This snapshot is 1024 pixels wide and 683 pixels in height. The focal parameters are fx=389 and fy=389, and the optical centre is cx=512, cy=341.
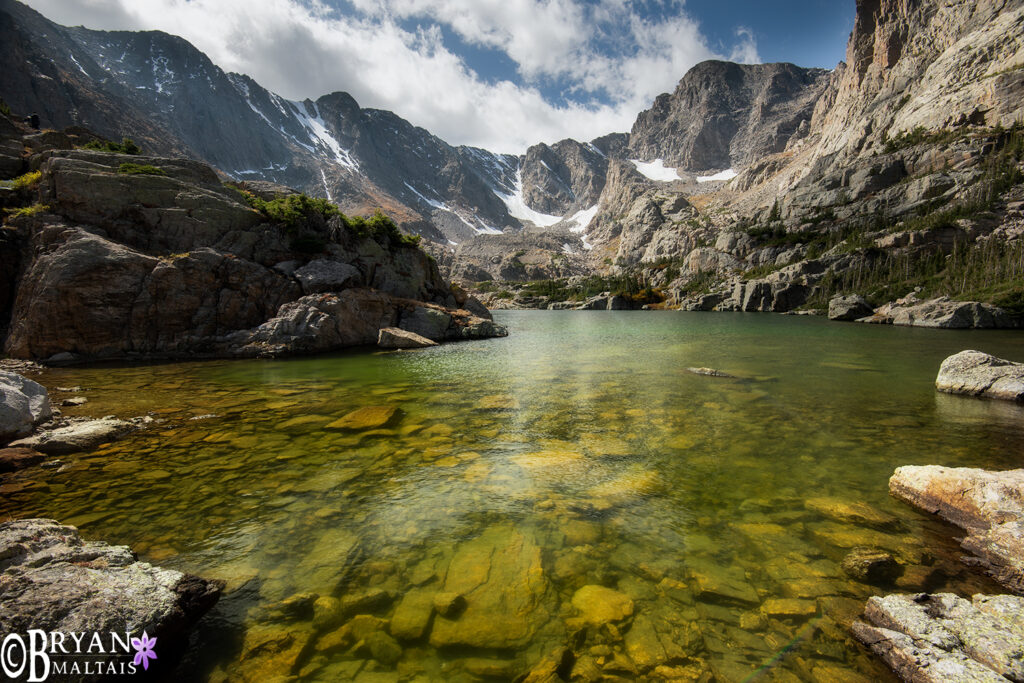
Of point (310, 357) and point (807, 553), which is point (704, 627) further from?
point (310, 357)

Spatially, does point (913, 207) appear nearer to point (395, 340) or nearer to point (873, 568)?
point (395, 340)

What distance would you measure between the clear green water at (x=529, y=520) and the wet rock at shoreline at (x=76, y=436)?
63cm

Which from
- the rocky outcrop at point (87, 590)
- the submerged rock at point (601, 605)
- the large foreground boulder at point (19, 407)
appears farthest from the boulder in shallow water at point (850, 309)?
the large foreground boulder at point (19, 407)

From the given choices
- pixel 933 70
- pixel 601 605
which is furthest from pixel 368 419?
pixel 933 70

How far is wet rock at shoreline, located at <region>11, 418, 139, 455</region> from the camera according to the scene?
10.8 meters

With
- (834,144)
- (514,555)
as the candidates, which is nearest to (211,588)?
(514,555)

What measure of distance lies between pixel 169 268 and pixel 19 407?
23461mm

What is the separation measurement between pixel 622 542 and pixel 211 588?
6.68 metres

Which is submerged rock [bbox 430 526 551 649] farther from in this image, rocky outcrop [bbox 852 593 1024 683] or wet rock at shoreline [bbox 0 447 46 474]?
wet rock at shoreline [bbox 0 447 46 474]

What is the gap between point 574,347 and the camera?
39.2m

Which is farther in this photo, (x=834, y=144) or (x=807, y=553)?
(x=834, y=144)

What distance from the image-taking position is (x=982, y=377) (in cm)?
1744

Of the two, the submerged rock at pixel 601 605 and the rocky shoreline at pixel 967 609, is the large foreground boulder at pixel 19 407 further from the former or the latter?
the rocky shoreline at pixel 967 609

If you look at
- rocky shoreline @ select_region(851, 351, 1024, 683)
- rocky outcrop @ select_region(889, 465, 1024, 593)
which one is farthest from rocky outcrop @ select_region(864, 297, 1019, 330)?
rocky shoreline @ select_region(851, 351, 1024, 683)
